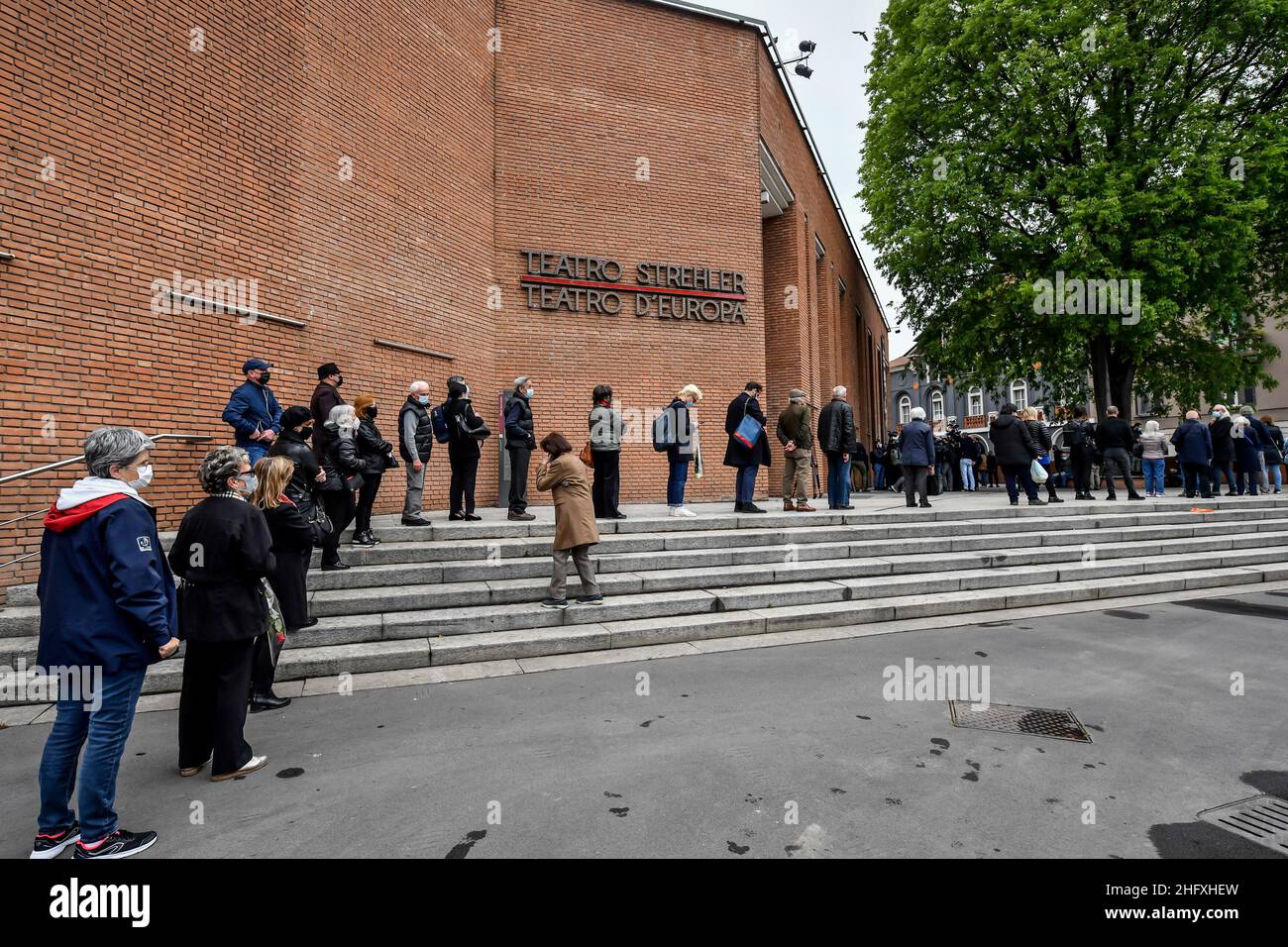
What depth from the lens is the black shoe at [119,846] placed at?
286 cm

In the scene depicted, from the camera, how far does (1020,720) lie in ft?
13.9

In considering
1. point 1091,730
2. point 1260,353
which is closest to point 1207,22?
point 1260,353

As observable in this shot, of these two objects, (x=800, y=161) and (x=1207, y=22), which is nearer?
(x=1207, y=22)

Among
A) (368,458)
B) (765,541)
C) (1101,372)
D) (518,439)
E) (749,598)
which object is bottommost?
(749,598)

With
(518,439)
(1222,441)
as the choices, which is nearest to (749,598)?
(518,439)

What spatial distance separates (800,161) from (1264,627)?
15.4 meters

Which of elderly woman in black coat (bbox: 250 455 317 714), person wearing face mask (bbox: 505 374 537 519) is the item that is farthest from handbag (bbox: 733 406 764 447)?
elderly woman in black coat (bbox: 250 455 317 714)

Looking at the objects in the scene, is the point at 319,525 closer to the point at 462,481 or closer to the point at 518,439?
the point at 462,481

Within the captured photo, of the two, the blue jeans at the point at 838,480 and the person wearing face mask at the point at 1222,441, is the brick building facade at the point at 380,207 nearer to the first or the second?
the blue jeans at the point at 838,480

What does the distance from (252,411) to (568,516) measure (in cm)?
324

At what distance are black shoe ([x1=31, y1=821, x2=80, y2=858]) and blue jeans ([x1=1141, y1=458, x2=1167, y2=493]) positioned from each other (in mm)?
16838

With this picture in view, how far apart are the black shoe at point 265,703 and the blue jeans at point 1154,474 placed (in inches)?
622

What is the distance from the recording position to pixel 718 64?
1427 centimetres
